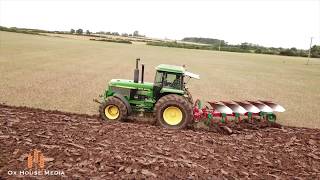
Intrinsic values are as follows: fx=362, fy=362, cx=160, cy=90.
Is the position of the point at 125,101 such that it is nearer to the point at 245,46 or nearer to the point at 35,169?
the point at 35,169

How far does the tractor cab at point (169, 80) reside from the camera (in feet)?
37.8

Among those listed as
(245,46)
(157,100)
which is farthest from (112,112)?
(245,46)

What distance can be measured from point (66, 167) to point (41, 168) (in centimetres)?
47

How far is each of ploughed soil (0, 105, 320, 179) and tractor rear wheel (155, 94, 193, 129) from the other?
484 mm

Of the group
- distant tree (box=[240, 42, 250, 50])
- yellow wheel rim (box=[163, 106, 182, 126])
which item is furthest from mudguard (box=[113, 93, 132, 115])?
distant tree (box=[240, 42, 250, 50])

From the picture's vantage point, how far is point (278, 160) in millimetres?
8656

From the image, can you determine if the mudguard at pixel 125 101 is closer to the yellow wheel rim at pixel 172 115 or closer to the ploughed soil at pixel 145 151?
the ploughed soil at pixel 145 151

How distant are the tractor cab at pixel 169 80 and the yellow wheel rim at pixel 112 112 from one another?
1.36 metres

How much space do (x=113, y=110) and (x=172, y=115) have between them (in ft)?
6.24

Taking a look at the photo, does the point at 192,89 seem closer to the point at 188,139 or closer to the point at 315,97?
the point at 315,97

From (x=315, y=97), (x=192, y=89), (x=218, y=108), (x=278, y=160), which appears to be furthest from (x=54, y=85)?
(x=315, y=97)

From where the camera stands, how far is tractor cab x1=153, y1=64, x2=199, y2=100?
37.8ft

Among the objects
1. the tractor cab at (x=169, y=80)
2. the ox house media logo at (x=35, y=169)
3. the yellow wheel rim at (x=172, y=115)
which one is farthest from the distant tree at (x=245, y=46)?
the ox house media logo at (x=35, y=169)

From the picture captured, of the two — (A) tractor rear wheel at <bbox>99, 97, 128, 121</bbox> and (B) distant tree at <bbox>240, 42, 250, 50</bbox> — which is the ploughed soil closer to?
(A) tractor rear wheel at <bbox>99, 97, 128, 121</bbox>
